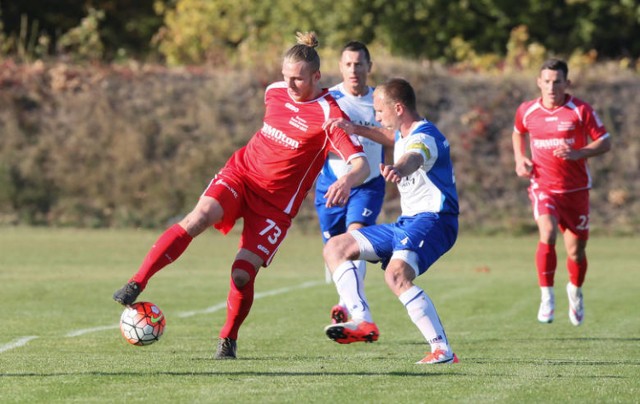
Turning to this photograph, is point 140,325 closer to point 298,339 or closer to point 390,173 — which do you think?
point 390,173

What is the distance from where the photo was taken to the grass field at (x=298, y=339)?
664 centimetres

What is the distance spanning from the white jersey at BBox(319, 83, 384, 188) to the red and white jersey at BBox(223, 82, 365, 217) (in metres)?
2.31

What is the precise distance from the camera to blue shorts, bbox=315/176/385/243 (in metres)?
11.3

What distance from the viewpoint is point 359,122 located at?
11.4 metres

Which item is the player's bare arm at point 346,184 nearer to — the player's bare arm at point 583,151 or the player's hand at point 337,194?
the player's hand at point 337,194

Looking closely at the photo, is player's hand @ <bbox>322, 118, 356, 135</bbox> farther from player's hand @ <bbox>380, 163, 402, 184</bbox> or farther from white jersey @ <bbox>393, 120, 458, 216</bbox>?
player's hand @ <bbox>380, 163, 402, 184</bbox>

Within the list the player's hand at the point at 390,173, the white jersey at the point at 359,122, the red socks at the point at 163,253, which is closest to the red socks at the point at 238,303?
the red socks at the point at 163,253

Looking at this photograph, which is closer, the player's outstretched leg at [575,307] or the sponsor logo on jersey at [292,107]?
the sponsor logo on jersey at [292,107]

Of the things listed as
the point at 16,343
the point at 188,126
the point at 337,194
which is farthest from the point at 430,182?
the point at 188,126

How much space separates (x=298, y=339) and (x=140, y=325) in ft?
7.45

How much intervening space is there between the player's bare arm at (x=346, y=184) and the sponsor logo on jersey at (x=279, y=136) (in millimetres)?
663

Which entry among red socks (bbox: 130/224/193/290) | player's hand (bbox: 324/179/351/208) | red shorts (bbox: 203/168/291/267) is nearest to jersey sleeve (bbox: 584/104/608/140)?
red shorts (bbox: 203/168/291/267)

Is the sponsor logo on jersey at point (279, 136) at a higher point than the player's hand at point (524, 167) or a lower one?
→ higher

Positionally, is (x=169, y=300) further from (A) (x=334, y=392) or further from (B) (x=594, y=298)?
(A) (x=334, y=392)
